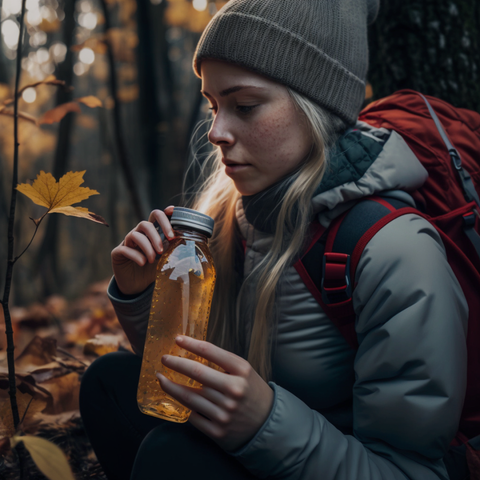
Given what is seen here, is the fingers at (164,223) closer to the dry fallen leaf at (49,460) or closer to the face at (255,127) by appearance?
the face at (255,127)

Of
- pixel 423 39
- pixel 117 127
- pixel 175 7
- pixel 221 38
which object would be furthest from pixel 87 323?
pixel 175 7

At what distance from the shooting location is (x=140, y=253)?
4.72ft

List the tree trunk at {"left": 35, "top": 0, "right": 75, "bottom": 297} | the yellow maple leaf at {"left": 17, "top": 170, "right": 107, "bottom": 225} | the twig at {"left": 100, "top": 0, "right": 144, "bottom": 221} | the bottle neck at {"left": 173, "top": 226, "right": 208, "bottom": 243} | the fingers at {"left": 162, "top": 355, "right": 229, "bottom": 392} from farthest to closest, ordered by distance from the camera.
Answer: the tree trunk at {"left": 35, "top": 0, "right": 75, "bottom": 297}, the twig at {"left": 100, "top": 0, "right": 144, "bottom": 221}, the bottle neck at {"left": 173, "top": 226, "right": 208, "bottom": 243}, the yellow maple leaf at {"left": 17, "top": 170, "right": 107, "bottom": 225}, the fingers at {"left": 162, "top": 355, "right": 229, "bottom": 392}

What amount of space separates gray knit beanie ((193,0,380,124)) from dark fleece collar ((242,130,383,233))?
175 mm

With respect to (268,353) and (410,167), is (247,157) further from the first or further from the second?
(268,353)

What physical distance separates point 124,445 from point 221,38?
1609 mm

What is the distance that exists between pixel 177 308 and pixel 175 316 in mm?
27

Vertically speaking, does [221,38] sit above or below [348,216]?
above

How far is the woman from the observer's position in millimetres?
1140

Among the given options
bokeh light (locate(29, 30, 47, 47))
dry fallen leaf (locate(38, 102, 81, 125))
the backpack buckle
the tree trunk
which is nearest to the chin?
the backpack buckle

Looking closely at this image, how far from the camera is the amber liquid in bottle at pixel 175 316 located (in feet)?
4.31

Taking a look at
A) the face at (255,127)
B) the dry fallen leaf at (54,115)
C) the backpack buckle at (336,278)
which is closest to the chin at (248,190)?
the face at (255,127)

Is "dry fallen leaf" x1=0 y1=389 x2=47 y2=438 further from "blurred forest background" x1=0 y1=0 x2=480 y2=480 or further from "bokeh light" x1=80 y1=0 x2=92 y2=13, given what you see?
"bokeh light" x1=80 y1=0 x2=92 y2=13

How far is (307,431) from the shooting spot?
3.77 feet
